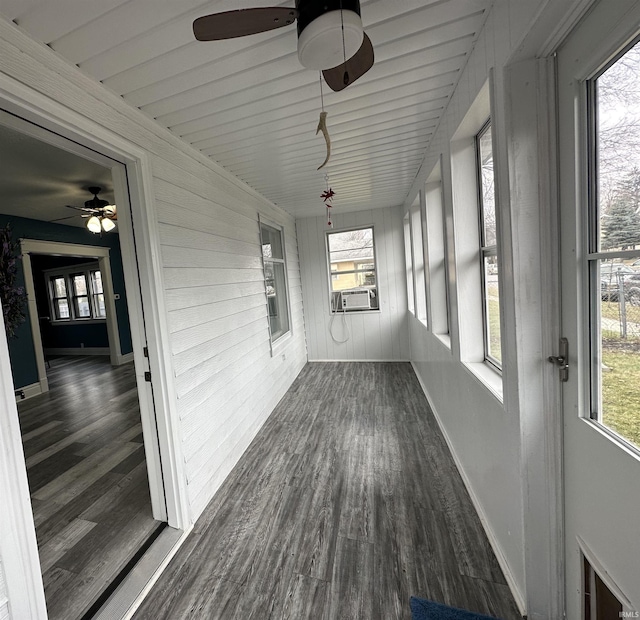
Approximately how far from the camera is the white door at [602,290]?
0.79 metres

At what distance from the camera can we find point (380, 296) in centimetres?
492

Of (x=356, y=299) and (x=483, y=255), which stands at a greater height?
(x=483, y=255)

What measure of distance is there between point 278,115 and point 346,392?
3081 mm

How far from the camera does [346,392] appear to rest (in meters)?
3.81

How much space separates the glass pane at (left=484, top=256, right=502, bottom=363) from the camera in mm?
1639

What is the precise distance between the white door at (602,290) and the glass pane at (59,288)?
9.71 meters

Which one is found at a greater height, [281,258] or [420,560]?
[281,258]

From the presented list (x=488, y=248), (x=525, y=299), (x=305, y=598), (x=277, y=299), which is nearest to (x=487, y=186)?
(x=488, y=248)

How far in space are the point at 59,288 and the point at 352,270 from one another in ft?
24.9

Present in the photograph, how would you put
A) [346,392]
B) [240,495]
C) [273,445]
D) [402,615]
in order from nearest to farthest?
[402,615], [240,495], [273,445], [346,392]

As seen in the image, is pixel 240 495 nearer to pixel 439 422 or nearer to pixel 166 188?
pixel 439 422

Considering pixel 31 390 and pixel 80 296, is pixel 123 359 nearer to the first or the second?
pixel 31 390

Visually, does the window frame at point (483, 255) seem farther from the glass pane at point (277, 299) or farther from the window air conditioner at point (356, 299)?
the window air conditioner at point (356, 299)

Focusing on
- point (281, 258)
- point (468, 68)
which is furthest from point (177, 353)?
point (281, 258)
